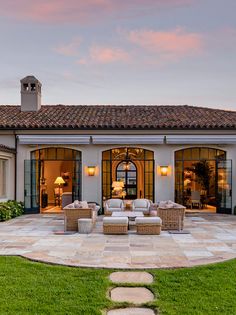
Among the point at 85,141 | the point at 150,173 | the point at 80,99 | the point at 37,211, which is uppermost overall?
the point at 80,99

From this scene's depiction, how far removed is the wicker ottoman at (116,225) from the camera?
1181 centimetres

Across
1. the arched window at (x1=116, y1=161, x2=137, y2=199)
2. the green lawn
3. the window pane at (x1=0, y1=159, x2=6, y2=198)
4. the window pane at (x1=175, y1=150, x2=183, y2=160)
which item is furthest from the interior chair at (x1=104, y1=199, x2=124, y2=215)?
the arched window at (x1=116, y1=161, x2=137, y2=199)

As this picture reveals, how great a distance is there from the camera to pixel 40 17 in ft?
51.2

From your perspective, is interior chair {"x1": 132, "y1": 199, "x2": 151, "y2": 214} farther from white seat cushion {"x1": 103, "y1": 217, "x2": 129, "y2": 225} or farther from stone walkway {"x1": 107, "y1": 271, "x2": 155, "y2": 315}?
stone walkway {"x1": 107, "y1": 271, "x2": 155, "y2": 315}

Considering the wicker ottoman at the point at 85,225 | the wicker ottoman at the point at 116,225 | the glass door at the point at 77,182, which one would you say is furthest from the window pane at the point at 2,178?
the wicker ottoman at the point at 116,225

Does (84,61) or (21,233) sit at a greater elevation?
(84,61)

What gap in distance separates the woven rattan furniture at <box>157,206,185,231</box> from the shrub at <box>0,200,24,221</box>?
22.0ft

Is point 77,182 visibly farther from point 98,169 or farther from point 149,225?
point 149,225

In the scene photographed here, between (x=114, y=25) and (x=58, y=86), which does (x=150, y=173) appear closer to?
(x=114, y=25)

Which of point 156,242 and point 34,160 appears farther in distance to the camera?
point 34,160

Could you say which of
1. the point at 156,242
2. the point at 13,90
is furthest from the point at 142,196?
the point at 13,90

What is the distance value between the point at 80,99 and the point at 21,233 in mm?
17289

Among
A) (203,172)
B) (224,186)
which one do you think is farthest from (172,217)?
(203,172)

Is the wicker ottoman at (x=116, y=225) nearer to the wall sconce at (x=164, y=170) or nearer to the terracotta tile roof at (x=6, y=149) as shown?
the wall sconce at (x=164, y=170)
